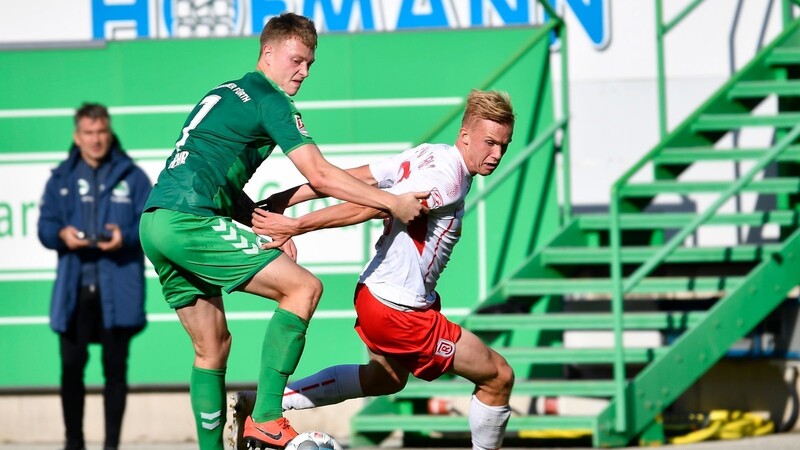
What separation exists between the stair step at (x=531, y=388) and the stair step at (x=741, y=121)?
216 cm

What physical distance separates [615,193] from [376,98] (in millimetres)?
2286

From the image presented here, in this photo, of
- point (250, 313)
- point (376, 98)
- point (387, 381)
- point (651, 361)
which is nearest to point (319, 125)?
point (376, 98)

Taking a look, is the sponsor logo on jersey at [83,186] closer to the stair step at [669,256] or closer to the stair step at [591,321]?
the stair step at [591,321]

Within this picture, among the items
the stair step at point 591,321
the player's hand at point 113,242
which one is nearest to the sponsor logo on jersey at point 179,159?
the player's hand at point 113,242

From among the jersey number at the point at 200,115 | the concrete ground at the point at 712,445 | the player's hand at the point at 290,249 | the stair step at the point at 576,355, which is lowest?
the concrete ground at the point at 712,445

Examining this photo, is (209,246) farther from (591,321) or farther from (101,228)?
(591,321)

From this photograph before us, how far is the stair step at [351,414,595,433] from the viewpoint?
31.4 ft

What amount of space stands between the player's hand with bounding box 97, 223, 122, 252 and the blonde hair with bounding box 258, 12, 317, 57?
3149 millimetres

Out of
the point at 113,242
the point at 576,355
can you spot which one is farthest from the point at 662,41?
the point at 113,242

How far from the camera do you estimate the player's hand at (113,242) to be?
30.7 feet

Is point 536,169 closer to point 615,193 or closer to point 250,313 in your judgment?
point 615,193

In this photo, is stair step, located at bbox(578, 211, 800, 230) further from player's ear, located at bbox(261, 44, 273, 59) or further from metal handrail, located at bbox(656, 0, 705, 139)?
→ player's ear, located at bbox(261, 44, 273, 59)

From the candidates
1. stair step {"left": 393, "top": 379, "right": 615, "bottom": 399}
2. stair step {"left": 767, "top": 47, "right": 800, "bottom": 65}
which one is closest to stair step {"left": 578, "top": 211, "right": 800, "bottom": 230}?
stair step {"left": 767, "top": 47, "right": 800, "bottom": 65}

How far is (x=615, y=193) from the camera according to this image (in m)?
9.41
